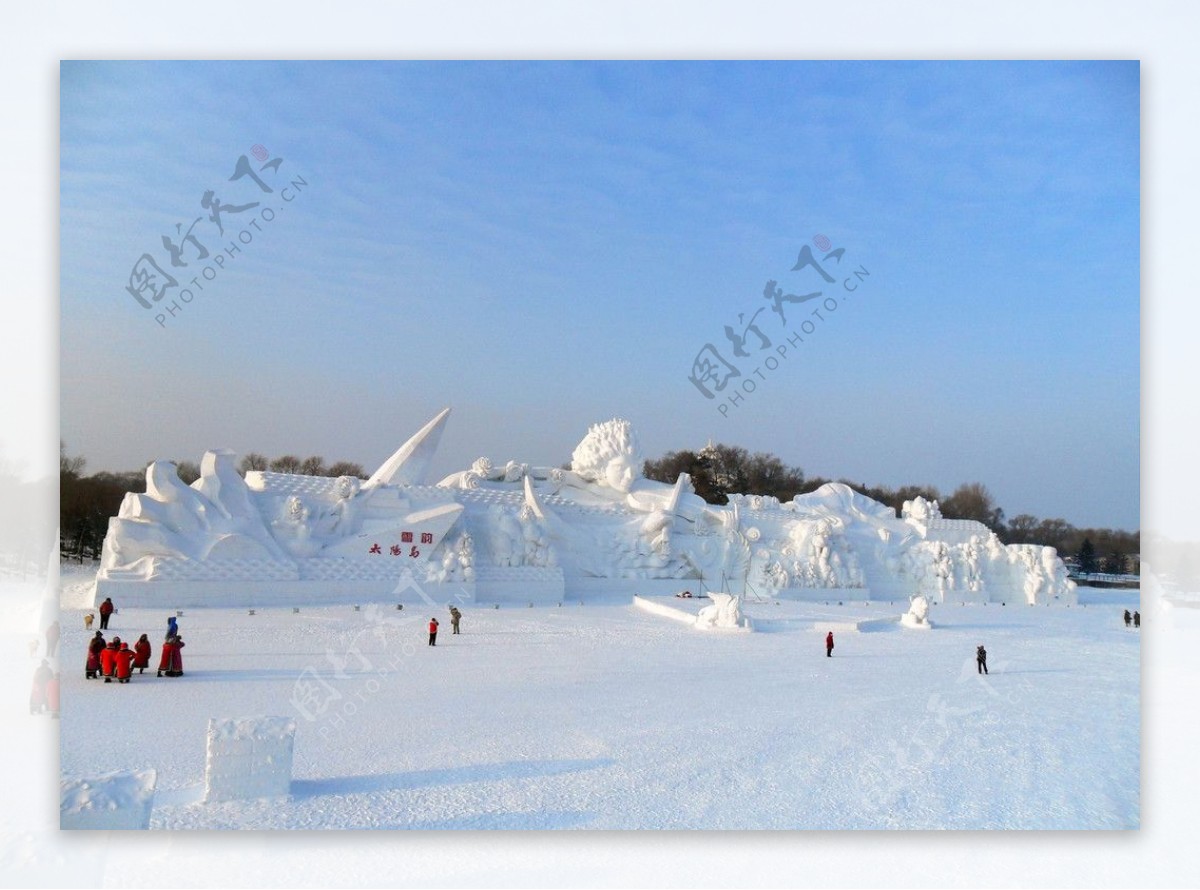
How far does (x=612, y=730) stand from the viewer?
24.8 feet

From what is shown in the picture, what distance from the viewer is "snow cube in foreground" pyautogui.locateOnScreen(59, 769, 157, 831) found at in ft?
17.6

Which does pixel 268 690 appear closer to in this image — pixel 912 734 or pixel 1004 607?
pixel 912 734

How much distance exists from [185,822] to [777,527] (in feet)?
61.1

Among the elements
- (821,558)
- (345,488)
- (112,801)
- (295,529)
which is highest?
(345,488)

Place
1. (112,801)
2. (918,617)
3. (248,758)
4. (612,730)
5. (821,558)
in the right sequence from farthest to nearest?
(821,558) → (918,617) → (612,730) → (248,758) → (112,801)

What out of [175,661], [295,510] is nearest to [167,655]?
[175,661]

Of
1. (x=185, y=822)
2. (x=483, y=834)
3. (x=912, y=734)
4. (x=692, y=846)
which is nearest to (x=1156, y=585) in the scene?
(x=912, y=734)

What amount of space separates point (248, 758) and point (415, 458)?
46.2 ft

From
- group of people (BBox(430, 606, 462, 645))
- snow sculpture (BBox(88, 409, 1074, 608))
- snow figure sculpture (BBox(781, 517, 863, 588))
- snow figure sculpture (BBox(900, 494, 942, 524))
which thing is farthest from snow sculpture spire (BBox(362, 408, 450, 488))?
snow figure sculpture (BBox(900, 494, 942, 524))

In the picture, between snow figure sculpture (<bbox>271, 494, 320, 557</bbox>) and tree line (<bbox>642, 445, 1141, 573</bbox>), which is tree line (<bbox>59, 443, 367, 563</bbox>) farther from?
tree line (<bbox>642, 445, 1141, 573</bbox>)

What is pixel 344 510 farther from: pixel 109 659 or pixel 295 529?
pixel 109 659

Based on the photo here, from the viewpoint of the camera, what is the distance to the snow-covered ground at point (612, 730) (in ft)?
19.7

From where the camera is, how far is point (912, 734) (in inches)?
314

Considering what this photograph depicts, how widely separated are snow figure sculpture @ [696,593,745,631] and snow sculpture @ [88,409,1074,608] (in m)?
4.31
